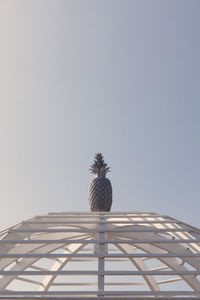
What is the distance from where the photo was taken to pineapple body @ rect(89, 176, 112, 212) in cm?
1752

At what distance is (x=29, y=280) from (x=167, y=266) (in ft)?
19.7

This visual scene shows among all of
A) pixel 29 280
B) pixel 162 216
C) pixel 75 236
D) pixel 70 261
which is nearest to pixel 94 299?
pixel 162 216

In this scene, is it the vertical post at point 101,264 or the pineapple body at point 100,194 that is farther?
the pineapple body at point 100,194

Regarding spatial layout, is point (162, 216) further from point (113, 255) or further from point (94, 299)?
point (94, 299)

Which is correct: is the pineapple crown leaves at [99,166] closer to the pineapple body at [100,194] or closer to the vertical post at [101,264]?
the pineapple body at [100,194]

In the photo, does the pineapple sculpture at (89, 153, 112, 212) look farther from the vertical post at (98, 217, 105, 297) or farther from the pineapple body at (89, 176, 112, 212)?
the vertical post at (98, 217, 105, 297)

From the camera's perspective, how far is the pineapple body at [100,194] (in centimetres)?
1752

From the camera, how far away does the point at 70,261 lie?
17625 millimetres

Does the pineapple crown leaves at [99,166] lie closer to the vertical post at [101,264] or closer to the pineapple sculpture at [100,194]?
the pineapple sculpture at [100,194]

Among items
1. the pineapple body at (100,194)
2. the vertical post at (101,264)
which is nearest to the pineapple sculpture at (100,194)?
the pineapple body at (100,194)

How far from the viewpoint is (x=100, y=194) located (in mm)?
17562

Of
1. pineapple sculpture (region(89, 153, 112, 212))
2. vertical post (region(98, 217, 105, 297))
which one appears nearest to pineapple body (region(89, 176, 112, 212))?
pineapple sculpture (region(89, 153, 112, 212))

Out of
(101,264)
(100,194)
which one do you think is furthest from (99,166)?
(101,264)

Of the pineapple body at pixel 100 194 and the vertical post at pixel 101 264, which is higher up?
the pineapple body at pixel 100 194
